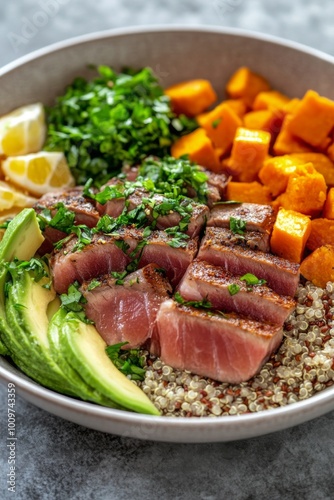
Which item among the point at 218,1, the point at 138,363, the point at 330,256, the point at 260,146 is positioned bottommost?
the point at 138,363

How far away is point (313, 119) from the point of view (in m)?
3.99

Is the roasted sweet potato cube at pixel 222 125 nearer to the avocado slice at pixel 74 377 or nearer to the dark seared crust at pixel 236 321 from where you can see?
A: the dark seared crust at pixel 236 321

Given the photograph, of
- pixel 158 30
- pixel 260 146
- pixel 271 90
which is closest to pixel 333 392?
pixel 260 146

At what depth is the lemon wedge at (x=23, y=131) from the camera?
13.5ft

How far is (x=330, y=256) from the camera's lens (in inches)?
138

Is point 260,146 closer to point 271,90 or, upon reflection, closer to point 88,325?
point 271,90

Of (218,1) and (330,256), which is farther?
(218,1)

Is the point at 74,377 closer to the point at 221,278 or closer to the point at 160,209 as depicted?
the point at 221,278

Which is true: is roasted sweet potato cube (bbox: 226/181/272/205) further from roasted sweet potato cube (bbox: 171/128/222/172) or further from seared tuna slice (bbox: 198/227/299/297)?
seared tuna slice (bbox: 198/227/299/297)

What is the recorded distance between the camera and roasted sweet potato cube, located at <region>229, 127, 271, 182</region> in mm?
3934

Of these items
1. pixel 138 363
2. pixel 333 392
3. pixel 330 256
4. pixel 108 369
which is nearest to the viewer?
pixel 333 392

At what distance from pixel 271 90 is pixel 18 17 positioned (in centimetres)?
239

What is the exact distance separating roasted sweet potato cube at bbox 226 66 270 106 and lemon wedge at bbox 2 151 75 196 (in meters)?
1.31

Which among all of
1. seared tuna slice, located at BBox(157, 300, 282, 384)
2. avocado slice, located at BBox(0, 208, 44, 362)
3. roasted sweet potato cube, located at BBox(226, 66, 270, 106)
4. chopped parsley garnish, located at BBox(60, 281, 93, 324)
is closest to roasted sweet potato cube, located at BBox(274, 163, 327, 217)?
seared tuna slice, located at BBox(157, 300, 282, 384)
